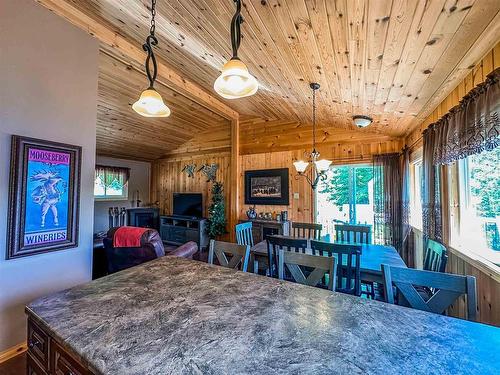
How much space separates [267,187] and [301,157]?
3.44 feet

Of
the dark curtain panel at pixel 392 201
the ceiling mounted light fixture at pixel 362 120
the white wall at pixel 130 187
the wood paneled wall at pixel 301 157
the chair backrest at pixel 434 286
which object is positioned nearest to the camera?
the chair backrest at pixel 434 286

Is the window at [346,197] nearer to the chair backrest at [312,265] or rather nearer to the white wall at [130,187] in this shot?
the chair backrest at [312,265]

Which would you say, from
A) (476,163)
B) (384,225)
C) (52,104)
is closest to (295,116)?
(384,225)

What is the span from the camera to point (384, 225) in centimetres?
408

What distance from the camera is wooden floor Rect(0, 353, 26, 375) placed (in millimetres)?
1918

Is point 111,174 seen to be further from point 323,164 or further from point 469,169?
point 469,169

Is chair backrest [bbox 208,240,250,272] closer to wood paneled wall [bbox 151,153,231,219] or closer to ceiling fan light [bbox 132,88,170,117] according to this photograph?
ceiling fan light [bbox 132,88,170,117]

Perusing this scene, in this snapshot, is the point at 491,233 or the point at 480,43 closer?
the point at 480,43

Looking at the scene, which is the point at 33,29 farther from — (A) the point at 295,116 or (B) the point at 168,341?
(A) the point at 295,116

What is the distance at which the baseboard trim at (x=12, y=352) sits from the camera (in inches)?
80.2

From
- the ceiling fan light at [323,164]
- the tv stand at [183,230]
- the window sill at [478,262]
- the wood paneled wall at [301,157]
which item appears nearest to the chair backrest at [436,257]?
the window sill at [478,262]

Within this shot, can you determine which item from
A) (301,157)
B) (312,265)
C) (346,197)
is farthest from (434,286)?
(301,157)

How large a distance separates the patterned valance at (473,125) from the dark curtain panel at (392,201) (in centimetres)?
171

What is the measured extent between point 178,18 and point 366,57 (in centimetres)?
192
